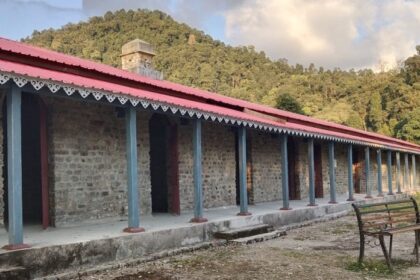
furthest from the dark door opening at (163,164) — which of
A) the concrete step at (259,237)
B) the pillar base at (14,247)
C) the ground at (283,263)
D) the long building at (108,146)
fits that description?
the pillar base at (14,247)

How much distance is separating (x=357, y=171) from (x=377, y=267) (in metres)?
16.4

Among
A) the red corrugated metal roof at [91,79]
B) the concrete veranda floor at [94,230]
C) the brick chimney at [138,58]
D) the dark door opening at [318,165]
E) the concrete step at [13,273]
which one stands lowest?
the concrete step at [13,273]

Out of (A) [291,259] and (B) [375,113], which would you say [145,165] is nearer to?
(A) [291,259]

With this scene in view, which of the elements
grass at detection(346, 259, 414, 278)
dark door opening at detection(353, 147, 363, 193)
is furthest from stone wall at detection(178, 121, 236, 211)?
dark door opening at detection(353, 147, 363, 193)

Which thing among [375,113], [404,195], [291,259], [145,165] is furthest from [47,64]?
[375,113]

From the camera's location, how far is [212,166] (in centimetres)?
1260

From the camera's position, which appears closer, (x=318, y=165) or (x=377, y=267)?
(x=377, y=267)

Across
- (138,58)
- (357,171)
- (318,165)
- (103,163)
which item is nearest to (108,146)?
(103,163)

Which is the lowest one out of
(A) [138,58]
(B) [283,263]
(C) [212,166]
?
(B) [283,263]

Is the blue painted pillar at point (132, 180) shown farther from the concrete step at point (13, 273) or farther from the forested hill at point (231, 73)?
the forested hill at point (231, 73)

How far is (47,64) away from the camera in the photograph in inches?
311

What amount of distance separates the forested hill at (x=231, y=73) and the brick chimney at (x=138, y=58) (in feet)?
82.3

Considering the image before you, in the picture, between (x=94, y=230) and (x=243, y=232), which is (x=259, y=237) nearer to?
(x=243, y=232)

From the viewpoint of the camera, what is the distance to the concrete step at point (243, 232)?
8.92 m
